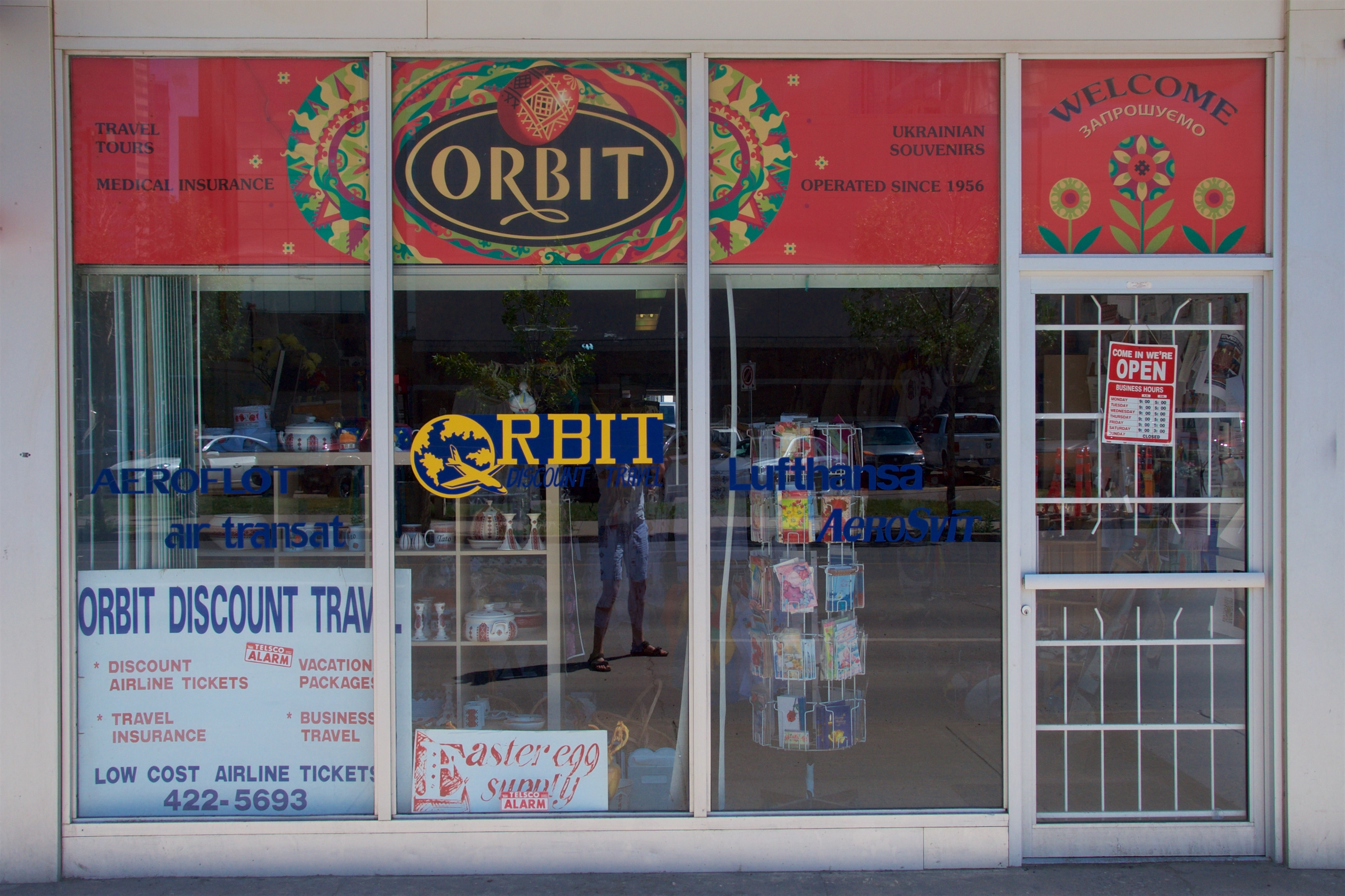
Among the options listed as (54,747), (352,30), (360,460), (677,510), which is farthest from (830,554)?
(54,747)

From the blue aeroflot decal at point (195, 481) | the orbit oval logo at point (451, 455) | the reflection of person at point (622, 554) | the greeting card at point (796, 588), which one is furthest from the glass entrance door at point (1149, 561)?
the blue aeroflot decal at point (195, 481)

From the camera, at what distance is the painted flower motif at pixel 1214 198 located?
3682 millimetres

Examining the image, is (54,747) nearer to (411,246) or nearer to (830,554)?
(411,246)

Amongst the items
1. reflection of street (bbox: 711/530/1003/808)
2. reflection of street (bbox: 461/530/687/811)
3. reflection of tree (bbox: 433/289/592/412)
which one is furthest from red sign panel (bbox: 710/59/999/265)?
reflection of street (bbox: 461/530/687/811)

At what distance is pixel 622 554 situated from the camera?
4.25 m

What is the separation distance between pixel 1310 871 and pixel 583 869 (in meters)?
2.92

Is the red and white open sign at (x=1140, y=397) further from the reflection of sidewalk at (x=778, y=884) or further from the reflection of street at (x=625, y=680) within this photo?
the reflection of street at (x=625, y=680)

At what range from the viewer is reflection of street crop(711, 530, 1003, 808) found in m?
3.72

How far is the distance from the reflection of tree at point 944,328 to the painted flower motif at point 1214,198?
3.04 ft

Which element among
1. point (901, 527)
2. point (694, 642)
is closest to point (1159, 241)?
point (901, 527)

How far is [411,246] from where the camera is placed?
12.0 feet

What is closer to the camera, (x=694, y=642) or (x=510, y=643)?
(x=694, y=642)

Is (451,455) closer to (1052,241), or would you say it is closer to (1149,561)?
(1052,241)

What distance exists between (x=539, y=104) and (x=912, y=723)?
10.7 ft
